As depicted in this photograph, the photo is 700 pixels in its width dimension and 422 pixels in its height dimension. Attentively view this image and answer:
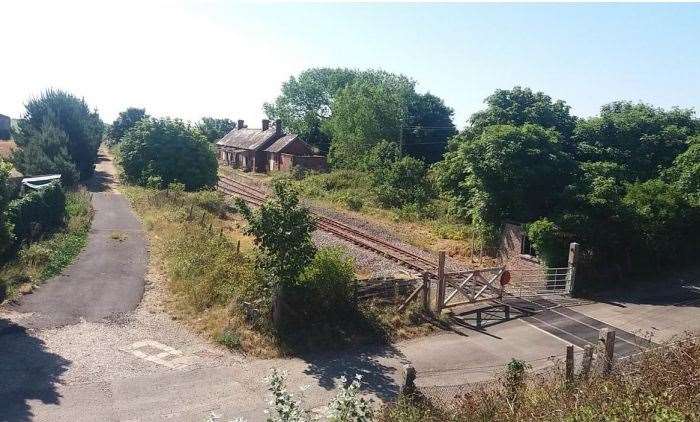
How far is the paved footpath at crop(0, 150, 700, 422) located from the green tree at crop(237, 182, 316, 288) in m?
2.29

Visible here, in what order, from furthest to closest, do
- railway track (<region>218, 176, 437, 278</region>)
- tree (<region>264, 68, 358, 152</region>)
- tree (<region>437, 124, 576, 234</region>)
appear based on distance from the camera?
tree (<region>264, 68, 358, 152</region>), tree (<region>437, 124, 576, 234</region>), railway track (<region>218, 176, 437, 278</region>)

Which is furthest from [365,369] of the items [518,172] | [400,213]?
[400,213]

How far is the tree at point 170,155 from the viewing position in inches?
1485

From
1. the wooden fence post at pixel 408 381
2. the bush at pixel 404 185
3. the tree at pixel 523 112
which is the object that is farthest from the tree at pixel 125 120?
the wooden fence post at pixel 408 381

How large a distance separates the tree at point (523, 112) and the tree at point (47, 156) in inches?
1114

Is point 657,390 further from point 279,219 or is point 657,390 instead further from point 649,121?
point 649,121

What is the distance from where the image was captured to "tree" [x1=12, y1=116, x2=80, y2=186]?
36.4 m

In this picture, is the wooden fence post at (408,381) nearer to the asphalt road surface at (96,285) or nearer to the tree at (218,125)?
the asphalt road surface at (96,285)

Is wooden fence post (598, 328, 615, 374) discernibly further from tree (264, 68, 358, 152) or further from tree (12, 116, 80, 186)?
tree (264, 68, 358, 152)

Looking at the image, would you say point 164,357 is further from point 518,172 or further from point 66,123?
point 66,123

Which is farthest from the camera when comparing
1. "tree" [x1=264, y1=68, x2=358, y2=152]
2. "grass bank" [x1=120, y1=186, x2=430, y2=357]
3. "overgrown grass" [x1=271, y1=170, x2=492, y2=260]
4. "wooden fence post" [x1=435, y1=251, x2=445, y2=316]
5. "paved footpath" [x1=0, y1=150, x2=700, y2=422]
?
"tree" [x1=264, y1=68, x2=358, y2=152]

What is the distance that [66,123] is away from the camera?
43469mm

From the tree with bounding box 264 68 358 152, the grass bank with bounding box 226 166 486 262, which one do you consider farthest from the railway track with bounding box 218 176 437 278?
the tree with bounding box 264 68 358 152

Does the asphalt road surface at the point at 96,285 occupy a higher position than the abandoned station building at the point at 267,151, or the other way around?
the abandoned station building at the point at 267,151
